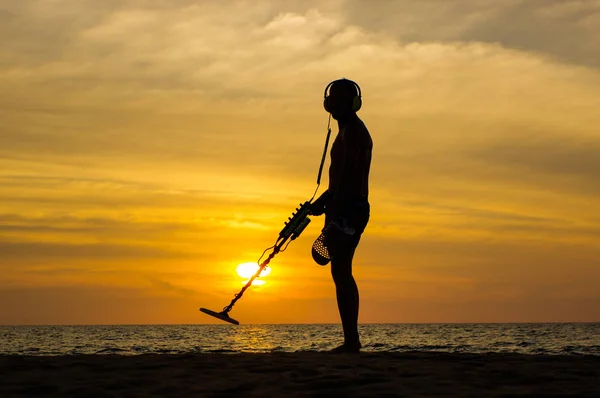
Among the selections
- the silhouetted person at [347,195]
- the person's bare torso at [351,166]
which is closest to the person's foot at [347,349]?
the silhouetted person at [347,195]

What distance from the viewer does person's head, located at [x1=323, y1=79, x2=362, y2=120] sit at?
969 centimetres

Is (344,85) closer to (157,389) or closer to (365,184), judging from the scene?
(365,184)

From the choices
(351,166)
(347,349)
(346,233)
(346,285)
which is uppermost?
(351,166)

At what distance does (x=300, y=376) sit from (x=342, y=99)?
12.7 feet

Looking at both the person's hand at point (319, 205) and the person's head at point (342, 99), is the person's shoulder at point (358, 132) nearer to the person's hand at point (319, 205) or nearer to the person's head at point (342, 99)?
the person's head at point (342, 99)

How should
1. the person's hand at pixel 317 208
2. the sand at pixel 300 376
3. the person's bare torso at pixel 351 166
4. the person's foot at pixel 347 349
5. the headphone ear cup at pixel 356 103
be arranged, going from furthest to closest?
the person's hand at pixel 317 208, the headphone ear cup at pixel 356 103, the person's bare torso at pixel 351 166, the person's foot at pixel 347 349, the sand at pixel 300 376

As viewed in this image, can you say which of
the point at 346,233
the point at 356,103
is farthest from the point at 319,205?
the point at 356,103

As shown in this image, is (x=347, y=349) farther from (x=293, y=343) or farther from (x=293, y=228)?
(x=293, y=343)

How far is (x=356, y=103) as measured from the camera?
9.73 metres

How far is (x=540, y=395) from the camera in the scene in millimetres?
6133

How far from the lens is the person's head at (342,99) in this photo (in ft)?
31.8

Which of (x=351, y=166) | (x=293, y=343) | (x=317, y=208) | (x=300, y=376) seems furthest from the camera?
(x=293, y=343)

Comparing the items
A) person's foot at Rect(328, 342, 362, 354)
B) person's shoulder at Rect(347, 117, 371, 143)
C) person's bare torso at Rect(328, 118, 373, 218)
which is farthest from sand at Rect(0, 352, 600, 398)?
person's shoulder at Rect(347, 117, 371, 143)

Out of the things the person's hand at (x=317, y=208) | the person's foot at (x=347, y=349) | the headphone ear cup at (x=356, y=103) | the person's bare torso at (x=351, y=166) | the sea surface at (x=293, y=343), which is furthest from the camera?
the sea surface at (x=293, y=343)
